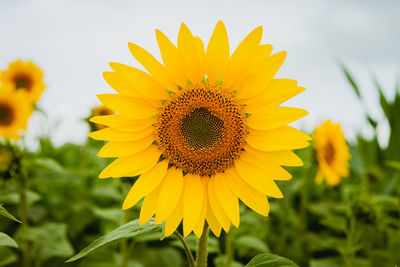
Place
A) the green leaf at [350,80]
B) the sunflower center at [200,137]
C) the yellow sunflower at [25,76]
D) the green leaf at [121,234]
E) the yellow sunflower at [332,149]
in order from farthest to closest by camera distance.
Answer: the green leaf at [350,80] → the yellow sunflower at [25,76] → the yellow sunflower at [332,149] → the sunflower center at [200,137] → the green leaf at [121,234]

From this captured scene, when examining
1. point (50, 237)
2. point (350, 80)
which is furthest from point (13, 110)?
point (350, 80)

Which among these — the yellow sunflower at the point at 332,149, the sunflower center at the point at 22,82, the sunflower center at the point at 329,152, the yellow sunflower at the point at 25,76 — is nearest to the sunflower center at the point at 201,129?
the yellow sunflower at the point at 332,149

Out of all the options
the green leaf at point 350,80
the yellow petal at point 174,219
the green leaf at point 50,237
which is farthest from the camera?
the green leaf at point 350,80

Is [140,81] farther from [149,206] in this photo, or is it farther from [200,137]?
[149,206]

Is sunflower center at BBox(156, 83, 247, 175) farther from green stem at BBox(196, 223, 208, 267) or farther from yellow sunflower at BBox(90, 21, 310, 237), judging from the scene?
green stem at BBox(196, 223, 208, 267)

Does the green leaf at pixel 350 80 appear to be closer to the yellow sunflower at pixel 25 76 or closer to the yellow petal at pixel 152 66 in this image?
the yellow sunflower at pixel 25 76

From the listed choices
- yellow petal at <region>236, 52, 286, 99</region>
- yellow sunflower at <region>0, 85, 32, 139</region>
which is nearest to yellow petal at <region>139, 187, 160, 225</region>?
yellow petal at <region>236, 52, 286, 99</region>

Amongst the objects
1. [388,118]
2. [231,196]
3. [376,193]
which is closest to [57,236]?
[231,196]
